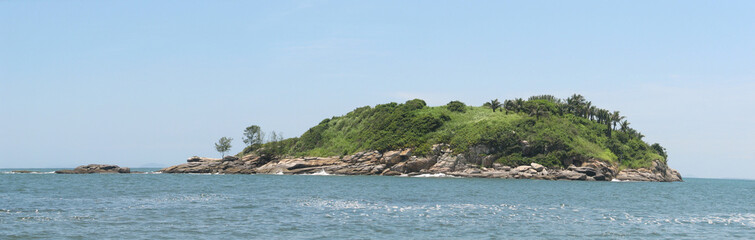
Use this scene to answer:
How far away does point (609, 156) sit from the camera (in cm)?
12888

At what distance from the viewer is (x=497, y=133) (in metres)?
130

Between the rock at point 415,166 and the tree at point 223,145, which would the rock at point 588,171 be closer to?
the rock at point 415,166

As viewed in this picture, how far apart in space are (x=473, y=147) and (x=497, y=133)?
7.03 metres

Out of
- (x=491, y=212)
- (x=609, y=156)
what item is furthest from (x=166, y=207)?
(x=609, y=156)

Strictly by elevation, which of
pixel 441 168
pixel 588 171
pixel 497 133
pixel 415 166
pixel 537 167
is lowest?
pixel 588 171

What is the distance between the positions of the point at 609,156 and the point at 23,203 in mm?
114824

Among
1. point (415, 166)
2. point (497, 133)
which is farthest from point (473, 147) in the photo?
point (415, 166)

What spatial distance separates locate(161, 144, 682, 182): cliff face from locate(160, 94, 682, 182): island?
0.22 m

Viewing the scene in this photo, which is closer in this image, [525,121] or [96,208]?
[96,208]

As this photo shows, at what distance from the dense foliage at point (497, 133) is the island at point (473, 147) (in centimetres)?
23

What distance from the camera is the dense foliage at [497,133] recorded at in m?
128

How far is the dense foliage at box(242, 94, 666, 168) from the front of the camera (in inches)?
5049

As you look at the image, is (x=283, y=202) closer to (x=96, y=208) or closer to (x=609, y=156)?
(x=96, y=208)

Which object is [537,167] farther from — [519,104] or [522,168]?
[519,104]
